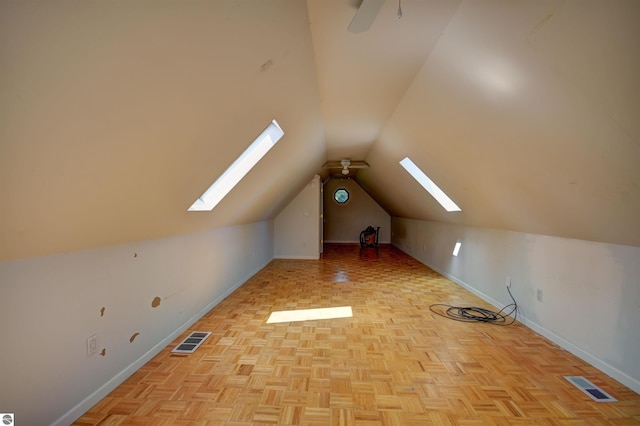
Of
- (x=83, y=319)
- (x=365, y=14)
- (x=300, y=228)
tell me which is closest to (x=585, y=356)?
(x=365, y=14)

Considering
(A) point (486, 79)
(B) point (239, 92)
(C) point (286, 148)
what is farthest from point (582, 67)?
(C) point (286, 148)

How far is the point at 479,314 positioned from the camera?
11.6ft

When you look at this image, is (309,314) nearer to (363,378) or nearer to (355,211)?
(363,378)

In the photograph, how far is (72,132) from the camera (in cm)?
118

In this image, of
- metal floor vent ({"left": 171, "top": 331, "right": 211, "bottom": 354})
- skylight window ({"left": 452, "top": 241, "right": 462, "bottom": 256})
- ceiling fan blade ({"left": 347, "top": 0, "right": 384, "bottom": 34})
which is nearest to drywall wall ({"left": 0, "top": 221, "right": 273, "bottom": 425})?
metal floor vent ({"left": 171, "top": 331, "right": 211, "bottom": 354})

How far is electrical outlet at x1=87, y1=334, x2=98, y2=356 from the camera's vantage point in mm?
1854

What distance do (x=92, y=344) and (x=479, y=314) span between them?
3.52m

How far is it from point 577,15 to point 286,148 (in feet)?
8.94

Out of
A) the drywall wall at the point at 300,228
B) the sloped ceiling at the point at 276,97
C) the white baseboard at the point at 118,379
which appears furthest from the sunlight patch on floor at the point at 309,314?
the drywall wall at the point at 300,228

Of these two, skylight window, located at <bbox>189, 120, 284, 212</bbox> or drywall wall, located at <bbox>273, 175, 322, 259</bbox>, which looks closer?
skylight window, located at <bbox>189, 120, 284, 212</bbox>

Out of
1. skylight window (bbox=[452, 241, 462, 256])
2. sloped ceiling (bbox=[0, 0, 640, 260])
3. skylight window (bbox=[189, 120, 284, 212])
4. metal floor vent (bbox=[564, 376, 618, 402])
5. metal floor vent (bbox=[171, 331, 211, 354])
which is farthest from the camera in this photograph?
skylight window (bbox=[452, 241, 462, 256])

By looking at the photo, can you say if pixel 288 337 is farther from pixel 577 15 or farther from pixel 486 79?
pixel 577 15

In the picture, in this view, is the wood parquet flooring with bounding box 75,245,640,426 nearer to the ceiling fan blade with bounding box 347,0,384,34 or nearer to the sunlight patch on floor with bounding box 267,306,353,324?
the sunlight patch on floor with bounding box 267,306,353,324

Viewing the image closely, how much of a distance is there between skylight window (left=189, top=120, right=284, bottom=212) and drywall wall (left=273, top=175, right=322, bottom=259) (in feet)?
13.1
